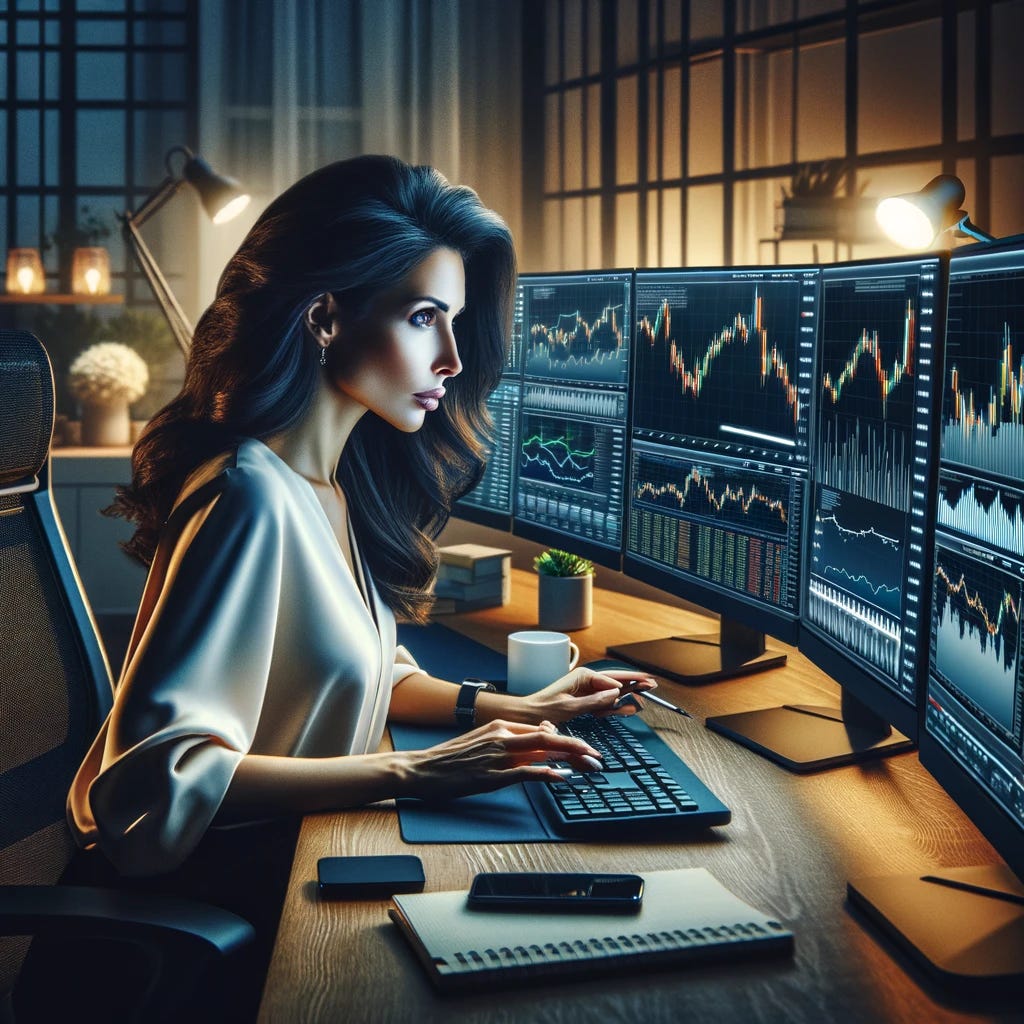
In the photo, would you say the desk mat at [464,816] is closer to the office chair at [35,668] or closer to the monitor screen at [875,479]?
the office chair at [35,668]

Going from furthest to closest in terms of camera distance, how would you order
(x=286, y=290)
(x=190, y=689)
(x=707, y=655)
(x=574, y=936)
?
(x=707, y=655), (x=286, y=290), (x=190, y=689), (x=574, y=936)

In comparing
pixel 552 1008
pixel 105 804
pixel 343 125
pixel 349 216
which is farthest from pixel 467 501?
pixel 343 125

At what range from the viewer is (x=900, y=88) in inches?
85.0

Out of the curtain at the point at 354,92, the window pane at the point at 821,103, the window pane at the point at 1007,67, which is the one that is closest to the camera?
the window pane at the point at 1007,67

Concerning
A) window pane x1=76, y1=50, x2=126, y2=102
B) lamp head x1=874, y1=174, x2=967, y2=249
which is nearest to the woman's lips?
lamp head x1=874, y1=174, x2=967, y2=249

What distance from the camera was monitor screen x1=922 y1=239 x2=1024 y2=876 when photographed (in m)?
0.82

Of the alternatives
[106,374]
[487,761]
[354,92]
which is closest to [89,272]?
[106,374]

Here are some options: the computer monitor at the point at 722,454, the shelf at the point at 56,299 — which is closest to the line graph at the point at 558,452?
the computer monitor at the point at 722,454

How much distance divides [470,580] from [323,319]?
82 centimetres

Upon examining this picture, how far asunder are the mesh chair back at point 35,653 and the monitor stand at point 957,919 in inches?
34.4

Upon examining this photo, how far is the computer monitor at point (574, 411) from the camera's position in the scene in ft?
5.93

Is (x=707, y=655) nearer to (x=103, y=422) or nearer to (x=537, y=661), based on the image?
(x=537, y=661)

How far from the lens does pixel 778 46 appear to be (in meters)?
2.44

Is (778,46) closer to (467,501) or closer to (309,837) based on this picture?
(467,501)
